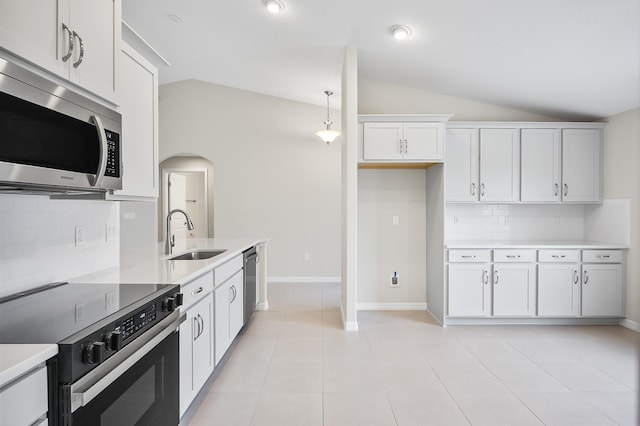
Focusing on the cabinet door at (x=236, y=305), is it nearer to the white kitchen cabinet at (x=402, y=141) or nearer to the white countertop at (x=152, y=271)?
the white countertop at (x=152, y=271)

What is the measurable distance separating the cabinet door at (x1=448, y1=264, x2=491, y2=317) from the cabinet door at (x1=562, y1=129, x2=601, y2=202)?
1364 millimetres

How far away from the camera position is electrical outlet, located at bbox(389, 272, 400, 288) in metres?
4.54

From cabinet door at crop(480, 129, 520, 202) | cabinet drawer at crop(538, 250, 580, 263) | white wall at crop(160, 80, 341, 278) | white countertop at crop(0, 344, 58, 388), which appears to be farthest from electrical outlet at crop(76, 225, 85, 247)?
white wall at crop(160, 80, 341, 278)

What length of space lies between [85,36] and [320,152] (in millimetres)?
4871

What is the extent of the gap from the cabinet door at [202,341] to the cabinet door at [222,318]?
124mm

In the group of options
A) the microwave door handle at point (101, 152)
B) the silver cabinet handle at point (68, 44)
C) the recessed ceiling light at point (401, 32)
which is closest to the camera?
the silver cabinet handle at point (68, 44)

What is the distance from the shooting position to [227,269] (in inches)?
116

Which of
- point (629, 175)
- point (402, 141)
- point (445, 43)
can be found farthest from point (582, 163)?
point (445, 43)

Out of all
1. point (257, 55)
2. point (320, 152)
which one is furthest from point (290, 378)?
point (320, 152)

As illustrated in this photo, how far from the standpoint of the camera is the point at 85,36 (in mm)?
1580

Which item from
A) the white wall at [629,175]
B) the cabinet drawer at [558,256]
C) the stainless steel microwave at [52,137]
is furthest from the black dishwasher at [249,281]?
the white wall at [629,175]

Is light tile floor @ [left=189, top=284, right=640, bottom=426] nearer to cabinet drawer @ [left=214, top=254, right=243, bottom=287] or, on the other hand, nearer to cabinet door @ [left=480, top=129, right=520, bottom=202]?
cabinet drawer @ [left=214, top=254, right=243, bottom=287]

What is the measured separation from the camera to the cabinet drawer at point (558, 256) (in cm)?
395

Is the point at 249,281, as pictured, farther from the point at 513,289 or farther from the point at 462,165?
the point at 513,289
